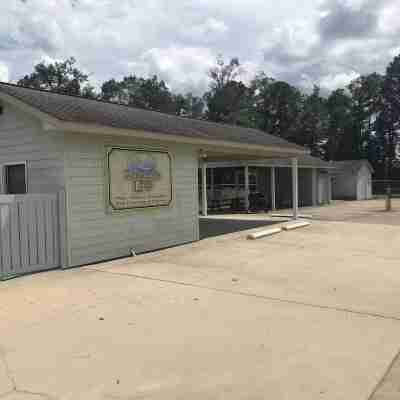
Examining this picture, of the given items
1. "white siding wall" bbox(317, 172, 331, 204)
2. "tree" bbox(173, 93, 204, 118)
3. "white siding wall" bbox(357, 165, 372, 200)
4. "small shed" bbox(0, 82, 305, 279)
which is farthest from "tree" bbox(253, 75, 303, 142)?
"small shed" bbox(0, 82, 305, 279)

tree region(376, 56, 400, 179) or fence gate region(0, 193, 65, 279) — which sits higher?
tree region(376, 56, 400, 179)

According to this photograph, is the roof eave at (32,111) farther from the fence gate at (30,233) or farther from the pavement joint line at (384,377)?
the pavement joint line at (384,377)

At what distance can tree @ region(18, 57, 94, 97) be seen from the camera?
45.8 metres

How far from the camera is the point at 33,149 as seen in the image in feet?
26.7

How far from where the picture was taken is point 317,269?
7492 mm

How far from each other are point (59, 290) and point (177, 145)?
507cm

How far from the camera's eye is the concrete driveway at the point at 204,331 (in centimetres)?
327

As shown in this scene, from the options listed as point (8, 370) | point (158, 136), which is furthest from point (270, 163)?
point (8, 370)

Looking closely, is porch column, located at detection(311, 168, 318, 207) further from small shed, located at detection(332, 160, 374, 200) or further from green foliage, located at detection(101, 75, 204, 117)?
green foliage, located at detection(101, 75, 204, 117)

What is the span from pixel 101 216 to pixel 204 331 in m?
4.49

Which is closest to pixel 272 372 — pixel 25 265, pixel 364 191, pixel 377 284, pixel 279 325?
pixel 279 325

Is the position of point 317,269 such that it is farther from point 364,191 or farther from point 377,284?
point 364,191

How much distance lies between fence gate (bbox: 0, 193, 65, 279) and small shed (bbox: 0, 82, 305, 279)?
16mm

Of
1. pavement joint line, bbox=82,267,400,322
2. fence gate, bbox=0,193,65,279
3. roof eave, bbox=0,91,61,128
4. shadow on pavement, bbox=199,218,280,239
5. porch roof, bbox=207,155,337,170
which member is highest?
roof eave, bbox=0,91,61,128
